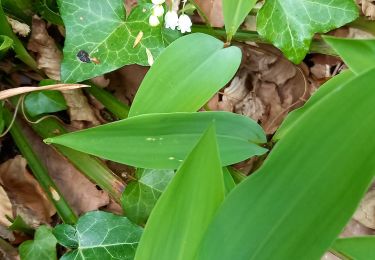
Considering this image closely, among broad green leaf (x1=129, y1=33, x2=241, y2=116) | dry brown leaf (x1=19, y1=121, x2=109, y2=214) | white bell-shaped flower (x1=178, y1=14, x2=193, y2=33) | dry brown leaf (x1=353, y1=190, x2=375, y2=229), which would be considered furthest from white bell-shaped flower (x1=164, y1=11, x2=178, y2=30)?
dry brown leaf (x1=353, y1=190, x2=375, y2=229)

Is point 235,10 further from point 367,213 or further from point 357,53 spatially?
point 367,213

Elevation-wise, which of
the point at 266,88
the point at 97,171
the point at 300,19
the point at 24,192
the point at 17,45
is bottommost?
the point at 24,192

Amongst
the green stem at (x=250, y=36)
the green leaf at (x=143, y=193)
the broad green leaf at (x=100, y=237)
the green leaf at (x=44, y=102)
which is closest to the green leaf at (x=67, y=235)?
the broad green leaf at (x=100, y=237)

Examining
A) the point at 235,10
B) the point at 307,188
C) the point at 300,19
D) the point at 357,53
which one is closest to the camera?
the point at 307,188

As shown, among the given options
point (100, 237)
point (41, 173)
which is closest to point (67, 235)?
point (100, 237)

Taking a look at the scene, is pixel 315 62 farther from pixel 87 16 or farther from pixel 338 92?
pixel 338 92

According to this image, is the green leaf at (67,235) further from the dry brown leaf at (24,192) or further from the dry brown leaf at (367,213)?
the dry brown leaf at (367,213)

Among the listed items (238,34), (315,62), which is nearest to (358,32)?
(315,62)
